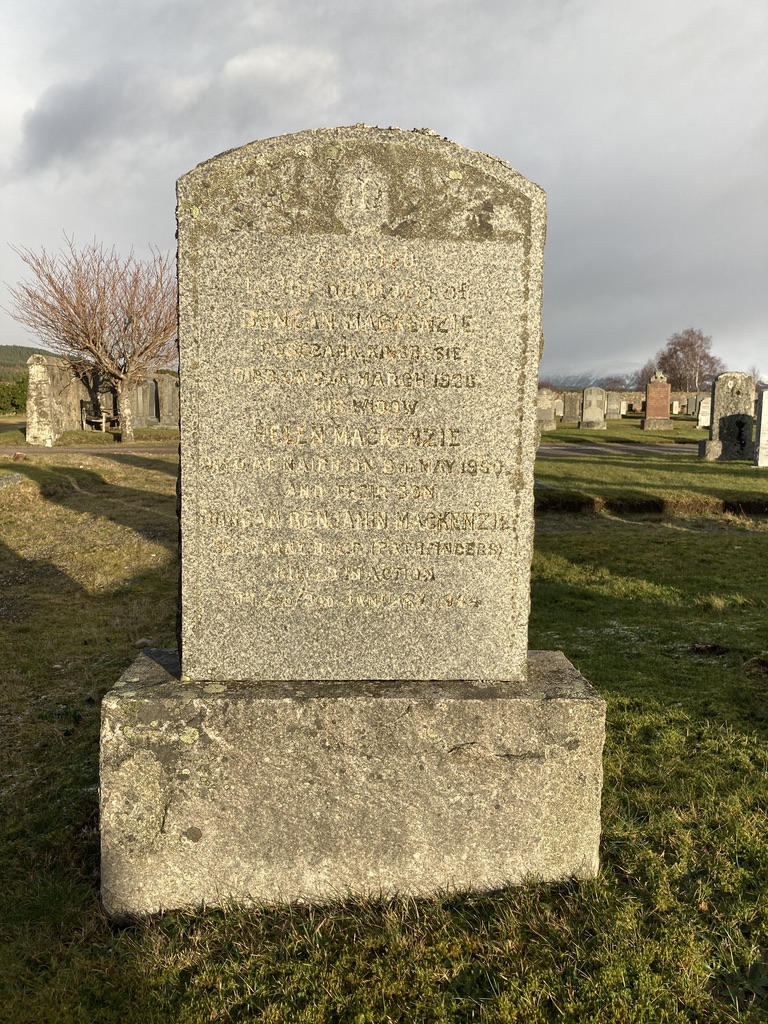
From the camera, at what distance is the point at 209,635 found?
9.34 ft

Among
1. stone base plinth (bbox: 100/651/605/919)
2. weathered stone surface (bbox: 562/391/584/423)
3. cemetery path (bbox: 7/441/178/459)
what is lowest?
stone base plinth (bbox: 100/651/605/919)

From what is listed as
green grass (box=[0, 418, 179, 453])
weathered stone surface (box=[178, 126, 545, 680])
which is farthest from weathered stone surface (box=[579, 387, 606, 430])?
weathered stone surface (box=[178, 126, 545, 680])

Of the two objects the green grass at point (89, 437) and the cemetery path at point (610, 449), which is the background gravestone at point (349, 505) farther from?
the green grass at point (89, 437)

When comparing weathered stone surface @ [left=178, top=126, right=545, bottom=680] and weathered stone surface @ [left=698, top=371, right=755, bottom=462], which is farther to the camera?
weathered stone surface @ [left=698, top=371, right=755, bottom=462]

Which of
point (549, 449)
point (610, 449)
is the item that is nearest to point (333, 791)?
point (549, 449)

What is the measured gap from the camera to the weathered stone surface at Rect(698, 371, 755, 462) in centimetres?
2030

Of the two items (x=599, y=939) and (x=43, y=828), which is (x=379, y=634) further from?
(x=43, y=828)

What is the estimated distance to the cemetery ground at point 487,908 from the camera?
2.15 meters

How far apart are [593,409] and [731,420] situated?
46.2 ft

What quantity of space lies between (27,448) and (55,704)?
19.1 meters

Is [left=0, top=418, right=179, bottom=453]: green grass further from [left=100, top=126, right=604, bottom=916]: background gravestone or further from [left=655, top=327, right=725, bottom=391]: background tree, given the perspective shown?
[left=655, top=327, right=725, bottom=391]: background tree

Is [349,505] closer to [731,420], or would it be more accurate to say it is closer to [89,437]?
[731,420]

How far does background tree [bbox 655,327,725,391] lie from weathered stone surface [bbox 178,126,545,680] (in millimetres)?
82519

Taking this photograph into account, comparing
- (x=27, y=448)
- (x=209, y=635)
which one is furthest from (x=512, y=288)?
(x=27, y=448)
